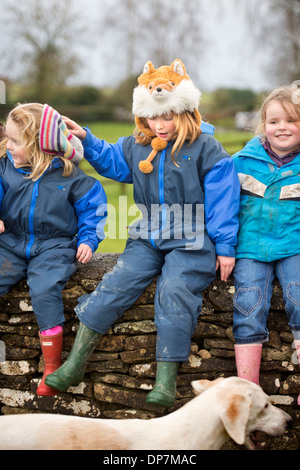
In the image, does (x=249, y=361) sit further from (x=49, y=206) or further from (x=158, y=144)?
(x=49, y=206)

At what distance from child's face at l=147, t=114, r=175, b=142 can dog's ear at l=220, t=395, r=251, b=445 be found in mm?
1778

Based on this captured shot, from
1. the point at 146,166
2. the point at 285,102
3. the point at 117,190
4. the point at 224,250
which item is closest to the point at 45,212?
the point at 146,166

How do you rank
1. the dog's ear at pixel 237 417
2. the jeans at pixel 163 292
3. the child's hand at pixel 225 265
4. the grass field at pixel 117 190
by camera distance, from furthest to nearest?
the grass field at pixel 117 190, the child's hand at pixel 225 265, the jeans at pixel 163 292, the dog's ear at pixel 237 417

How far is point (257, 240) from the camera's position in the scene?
3490 millimetres

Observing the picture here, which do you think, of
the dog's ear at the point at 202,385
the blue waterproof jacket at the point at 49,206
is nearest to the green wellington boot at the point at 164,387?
the dog's ear at the point at 202,385

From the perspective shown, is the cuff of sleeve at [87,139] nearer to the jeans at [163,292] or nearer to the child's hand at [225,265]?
the jeans at [163,292]

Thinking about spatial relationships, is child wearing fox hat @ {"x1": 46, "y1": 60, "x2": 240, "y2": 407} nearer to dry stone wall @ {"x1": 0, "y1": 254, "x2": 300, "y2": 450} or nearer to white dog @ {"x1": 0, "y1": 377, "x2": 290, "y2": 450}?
dry stone wall @ {"x1": 0, "y1": 254, "x2": 300, "y2": 450}

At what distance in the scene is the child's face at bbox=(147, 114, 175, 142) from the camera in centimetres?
353

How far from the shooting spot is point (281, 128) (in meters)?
3.52

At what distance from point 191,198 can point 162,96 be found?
70cm

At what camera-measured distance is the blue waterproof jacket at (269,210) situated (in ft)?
11.3

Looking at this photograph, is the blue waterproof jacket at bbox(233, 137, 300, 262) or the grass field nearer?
the blue waterproof jacket at bbox(233, 137, 300, 262)

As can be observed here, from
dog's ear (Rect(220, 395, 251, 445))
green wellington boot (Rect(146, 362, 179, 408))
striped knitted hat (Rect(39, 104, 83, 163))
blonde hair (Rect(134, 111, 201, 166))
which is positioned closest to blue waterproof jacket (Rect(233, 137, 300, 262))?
blonde hair (Rect(134, 111, 201, 166))

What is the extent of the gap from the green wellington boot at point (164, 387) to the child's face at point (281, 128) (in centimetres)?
161
